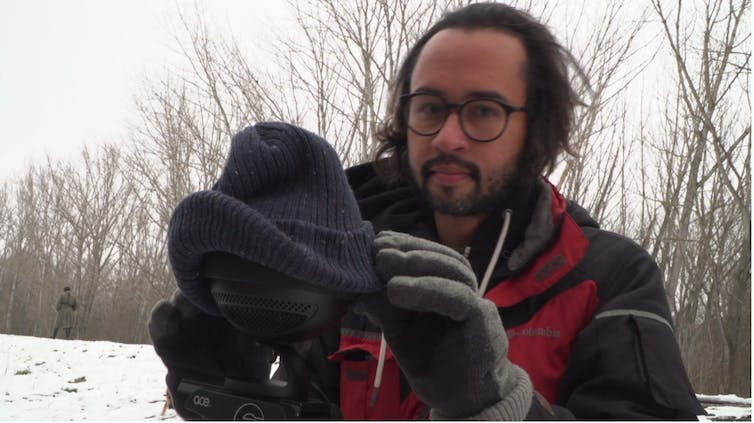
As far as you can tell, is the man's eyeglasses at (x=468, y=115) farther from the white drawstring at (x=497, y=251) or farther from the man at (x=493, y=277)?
the white drawstring at (x=497, y=251)

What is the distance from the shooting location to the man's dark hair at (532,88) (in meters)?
1.43

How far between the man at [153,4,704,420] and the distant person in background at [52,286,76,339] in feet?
53.3

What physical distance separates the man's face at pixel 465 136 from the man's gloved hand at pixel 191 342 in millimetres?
577

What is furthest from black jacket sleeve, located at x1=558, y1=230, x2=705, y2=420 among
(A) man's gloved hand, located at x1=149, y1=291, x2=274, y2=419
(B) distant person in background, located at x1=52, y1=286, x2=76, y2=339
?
(B) distant person in background, located at x1=52, y1=286, x2=76, y2=339

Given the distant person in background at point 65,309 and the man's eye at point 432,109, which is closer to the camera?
the man's eye at point 432,109

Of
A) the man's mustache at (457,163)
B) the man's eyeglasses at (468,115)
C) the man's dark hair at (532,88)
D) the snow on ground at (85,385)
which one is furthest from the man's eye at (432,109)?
the snow on ground at (85,385)

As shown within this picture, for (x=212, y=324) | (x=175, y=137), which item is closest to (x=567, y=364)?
(x=212, y=324)

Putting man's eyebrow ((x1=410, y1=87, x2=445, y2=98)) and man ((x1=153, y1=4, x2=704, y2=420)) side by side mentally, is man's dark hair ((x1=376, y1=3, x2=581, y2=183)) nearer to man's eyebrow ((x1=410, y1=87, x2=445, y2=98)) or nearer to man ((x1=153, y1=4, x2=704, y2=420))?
man ((x1=153, y1=4, x2=704, y2=420))

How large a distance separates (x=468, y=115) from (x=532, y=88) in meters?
0.28

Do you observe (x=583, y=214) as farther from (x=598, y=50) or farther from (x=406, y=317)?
(x=598, y=50)

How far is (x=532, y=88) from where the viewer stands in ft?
4.73

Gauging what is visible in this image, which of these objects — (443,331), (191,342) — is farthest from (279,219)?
(191,342)

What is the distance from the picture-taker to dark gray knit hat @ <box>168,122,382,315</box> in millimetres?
740

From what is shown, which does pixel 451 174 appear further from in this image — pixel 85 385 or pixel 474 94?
pixel 85 385
